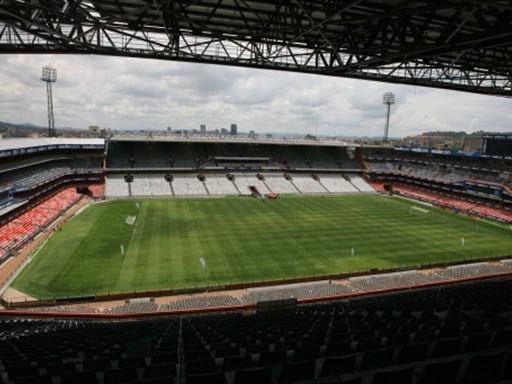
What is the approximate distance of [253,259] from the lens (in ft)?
95.6

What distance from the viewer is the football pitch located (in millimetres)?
25047

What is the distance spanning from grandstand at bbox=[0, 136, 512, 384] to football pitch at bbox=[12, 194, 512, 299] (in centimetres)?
178

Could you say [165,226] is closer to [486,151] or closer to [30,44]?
[30,44]

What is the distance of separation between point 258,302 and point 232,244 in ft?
46.7

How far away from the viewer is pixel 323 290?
23.9m

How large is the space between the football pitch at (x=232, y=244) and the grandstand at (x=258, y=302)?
1.78 m

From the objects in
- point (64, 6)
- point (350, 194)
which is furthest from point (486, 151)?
point (64, 6)

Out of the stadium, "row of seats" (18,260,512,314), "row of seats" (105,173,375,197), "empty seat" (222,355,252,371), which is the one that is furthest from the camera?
"row of seats" (105,173,375,197)

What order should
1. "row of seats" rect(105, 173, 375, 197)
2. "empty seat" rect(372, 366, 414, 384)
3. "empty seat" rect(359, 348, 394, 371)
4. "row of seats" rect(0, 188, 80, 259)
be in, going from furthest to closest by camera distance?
"row of seats" rect(105, 173, 375, 197) < "row of seats" rect(0, 188, 80, 259) < "empty seat" rect(359, 348, 394, 371) < "empty seat" rect(372, 366, 414, 384)

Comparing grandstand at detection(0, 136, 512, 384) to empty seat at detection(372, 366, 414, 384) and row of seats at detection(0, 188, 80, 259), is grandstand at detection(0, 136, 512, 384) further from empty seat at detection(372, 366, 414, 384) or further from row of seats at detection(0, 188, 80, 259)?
row of seats at detection(0, 188, 80, 259)

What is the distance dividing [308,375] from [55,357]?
5.57 meters

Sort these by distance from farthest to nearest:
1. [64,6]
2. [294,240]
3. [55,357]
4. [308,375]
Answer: [294,240] → [64,6] → [55,357] → [308,375]

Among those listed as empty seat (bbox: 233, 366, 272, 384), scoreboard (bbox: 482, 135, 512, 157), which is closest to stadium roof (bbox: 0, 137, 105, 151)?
empty seat (bbox: 233, 366, 272, 384)

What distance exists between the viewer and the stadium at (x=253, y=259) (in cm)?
641
